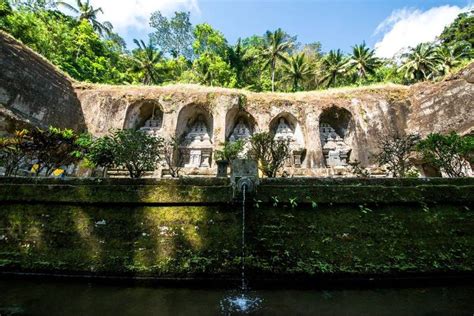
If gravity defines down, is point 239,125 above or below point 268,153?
above

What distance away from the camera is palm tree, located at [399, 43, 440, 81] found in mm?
26094

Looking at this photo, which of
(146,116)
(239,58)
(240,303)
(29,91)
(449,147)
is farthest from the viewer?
(239,58)

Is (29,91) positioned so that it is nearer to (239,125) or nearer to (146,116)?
(146,116)

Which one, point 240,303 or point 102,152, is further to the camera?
point 102,152

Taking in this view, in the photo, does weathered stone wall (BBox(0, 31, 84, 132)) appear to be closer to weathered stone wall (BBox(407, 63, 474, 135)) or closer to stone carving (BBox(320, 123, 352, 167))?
stone carving (BBox(320, 123, 352, 167))

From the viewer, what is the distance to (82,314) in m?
2.29

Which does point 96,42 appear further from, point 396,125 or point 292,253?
point 292,253

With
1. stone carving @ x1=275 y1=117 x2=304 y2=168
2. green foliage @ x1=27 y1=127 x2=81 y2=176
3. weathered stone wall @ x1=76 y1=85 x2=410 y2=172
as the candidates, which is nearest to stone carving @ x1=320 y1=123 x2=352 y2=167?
weathered stone wall @ x1=76 y1=85 x2=410 y2=172

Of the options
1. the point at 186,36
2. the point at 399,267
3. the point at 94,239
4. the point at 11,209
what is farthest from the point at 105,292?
the point at 186,36

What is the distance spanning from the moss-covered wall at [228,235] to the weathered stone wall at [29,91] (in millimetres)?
10933

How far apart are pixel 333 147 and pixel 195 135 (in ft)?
32.3

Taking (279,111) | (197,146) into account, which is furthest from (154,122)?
(279,111)

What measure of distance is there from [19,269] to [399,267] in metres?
4.45

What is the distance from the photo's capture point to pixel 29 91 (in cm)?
1322
